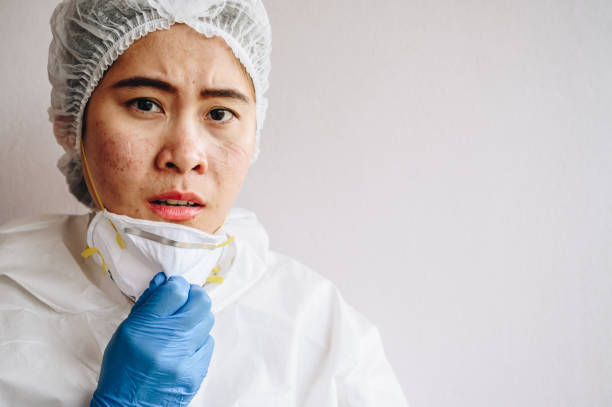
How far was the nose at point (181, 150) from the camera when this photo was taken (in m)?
0.79

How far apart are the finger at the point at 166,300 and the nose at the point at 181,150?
21 cm

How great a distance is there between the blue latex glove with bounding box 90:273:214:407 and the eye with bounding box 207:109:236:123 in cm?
33

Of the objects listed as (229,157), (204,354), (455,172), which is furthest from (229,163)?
(455,172)

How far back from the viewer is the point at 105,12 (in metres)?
0.83

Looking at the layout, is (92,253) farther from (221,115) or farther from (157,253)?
(221,115)

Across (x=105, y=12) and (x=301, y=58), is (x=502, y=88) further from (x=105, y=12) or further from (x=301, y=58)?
(x=105, y=12)

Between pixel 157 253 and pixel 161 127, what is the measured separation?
0.24 m

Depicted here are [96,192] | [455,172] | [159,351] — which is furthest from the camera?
[455,172]

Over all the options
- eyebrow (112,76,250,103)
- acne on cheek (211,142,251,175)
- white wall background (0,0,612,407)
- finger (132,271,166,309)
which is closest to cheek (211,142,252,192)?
acne on cheek (211,142,251,175)

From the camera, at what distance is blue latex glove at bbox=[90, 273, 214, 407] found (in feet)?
2.36

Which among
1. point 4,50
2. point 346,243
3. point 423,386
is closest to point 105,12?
point 4,50

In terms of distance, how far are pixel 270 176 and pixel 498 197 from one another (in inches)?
27.3

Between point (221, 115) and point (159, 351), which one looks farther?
point (221, 115)

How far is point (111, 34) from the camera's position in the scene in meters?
0.83
